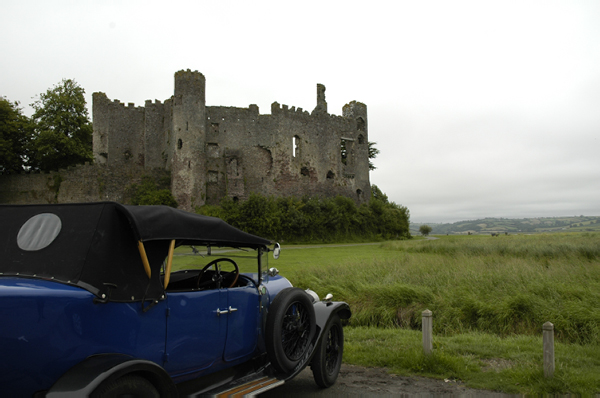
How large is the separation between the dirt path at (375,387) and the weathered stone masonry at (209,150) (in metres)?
33.6

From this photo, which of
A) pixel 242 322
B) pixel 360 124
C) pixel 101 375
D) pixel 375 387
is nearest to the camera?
pixel 101 375

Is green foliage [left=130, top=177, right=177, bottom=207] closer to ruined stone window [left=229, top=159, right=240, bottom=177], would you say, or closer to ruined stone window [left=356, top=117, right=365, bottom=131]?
ruined stone window [left=229, top=159, right=240, bottom=177]

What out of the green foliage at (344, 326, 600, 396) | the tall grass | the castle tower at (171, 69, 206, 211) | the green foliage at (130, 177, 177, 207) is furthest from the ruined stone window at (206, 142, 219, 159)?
the green foliage at (344, 326, 600, 396)

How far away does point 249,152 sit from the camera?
42844mm

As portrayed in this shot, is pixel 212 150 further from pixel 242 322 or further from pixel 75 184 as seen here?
pixel 242 322

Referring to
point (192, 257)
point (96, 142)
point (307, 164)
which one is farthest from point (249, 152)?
point (192, 257)

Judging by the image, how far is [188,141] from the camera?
38.7 metres

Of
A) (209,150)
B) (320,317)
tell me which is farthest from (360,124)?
(320,317)

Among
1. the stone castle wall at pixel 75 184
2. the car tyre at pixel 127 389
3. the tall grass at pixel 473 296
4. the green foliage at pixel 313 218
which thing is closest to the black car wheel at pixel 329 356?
the car tyre at pixel 127 389

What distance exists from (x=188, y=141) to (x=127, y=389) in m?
37.3

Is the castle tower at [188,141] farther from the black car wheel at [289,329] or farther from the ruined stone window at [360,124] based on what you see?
the black car wheel at [289,329]

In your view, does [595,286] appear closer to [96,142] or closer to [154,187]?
[154,187]

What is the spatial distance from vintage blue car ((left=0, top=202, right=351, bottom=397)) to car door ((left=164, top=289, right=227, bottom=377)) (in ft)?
0.04

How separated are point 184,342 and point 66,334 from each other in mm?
1212
